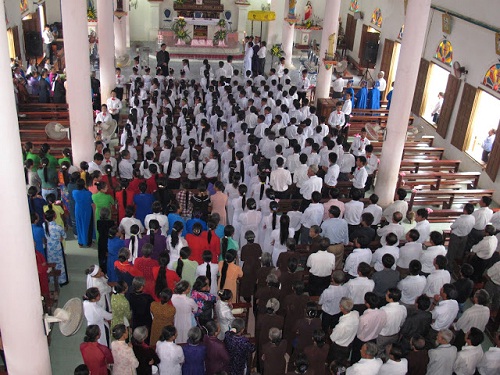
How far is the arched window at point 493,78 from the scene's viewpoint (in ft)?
45.6

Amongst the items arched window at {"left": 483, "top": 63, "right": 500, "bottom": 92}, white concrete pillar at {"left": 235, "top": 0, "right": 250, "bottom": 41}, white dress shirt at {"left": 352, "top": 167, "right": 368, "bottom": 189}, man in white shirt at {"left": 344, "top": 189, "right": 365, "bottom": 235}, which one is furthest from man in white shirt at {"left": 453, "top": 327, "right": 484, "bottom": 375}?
white concrete pillar at {"left": 235, "top": 0, "right": 250, "bottom": 41}

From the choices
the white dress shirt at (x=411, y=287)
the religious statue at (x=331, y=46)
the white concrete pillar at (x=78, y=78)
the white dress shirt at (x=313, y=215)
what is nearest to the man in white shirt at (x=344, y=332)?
the white dress shirt at (x=411, y=287)

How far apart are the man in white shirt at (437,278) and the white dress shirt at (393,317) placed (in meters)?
0.85

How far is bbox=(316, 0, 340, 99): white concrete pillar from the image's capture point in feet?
53.9

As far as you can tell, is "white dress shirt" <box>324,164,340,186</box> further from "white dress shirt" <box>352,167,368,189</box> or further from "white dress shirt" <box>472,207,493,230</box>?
"white dress shirt" <box>472,207,493,230</box>

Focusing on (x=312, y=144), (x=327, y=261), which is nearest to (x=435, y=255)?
(x=327, y=261)

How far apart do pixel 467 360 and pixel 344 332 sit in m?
1.47

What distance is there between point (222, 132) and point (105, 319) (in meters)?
6.61

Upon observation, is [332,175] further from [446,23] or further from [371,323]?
[446,23]

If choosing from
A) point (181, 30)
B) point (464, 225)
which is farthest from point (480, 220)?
point (181, 30)

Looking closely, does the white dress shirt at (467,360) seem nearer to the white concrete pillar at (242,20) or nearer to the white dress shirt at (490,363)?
the white dress shirt at (490,363)

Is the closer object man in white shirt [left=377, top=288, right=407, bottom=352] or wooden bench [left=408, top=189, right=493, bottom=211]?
man in white shirt [left=377, top=288, right=407, bottom=352]

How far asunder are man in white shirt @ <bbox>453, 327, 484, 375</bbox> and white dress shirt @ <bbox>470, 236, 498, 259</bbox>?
8.87ft

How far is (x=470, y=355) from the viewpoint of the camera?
663 cm
